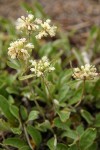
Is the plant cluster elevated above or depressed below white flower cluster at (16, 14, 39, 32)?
below

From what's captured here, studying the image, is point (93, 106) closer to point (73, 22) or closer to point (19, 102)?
point (19, 102)

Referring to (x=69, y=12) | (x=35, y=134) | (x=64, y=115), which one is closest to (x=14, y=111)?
(x=35, y=134)

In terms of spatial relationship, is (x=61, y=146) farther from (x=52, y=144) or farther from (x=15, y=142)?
(x=15, y=142)

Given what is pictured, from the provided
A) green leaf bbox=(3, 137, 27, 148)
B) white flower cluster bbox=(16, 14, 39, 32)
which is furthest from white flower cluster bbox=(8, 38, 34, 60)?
green leaf bbox=(3, 137, 27, 148)

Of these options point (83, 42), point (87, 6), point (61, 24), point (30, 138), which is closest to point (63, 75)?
point (30, 138)

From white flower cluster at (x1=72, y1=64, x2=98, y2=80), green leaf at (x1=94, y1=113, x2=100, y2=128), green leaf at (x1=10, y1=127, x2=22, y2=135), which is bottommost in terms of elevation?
green leaf at (x1=94, y1=113, x2=100, y2=128)

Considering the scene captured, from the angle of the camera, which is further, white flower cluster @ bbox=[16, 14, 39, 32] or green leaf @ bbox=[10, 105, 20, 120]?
green leaf @ bbox=[10, 105, 20, 120]

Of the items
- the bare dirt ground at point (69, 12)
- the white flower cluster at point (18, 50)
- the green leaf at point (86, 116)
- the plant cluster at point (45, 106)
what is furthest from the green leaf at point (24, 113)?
the bare dirt ground at point (69, 12)

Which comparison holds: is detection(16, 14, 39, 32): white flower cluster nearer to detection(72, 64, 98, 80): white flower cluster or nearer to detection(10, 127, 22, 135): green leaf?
detection(72, 64, 98, 80): white flower cluster
